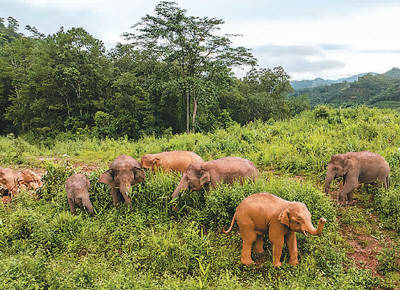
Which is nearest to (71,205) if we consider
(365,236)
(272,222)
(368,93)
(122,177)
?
(122,177)

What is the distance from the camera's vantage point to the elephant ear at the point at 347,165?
17.7ft

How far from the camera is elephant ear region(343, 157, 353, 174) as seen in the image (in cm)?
540

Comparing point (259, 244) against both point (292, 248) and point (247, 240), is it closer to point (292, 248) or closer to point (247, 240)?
point (247, 240)

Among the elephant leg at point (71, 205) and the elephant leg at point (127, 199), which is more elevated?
the elephant leg at point (127, 199)

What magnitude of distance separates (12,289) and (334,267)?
407cm

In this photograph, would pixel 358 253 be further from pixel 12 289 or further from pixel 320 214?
pixel 12 289

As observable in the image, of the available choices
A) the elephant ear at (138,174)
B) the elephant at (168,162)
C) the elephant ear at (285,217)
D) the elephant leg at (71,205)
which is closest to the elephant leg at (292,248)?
the elephant ear at (285,217)

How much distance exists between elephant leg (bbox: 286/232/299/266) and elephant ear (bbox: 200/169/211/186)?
74.5 inches

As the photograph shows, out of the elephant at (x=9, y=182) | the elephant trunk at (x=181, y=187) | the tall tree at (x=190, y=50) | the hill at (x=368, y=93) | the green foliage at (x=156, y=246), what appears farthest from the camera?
the hill at (x=368, y=93)

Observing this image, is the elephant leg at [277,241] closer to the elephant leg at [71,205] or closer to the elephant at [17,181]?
the elephant leg at [71,205]

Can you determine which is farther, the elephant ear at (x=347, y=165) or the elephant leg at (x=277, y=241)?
the elephant ear at (x=347, y=165)

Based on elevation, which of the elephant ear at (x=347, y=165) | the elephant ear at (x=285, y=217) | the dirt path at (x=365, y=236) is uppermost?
the elephant ear at (x=347, y=165)

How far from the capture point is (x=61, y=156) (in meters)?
11.7

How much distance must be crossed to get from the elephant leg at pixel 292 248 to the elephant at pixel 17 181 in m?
6.11
